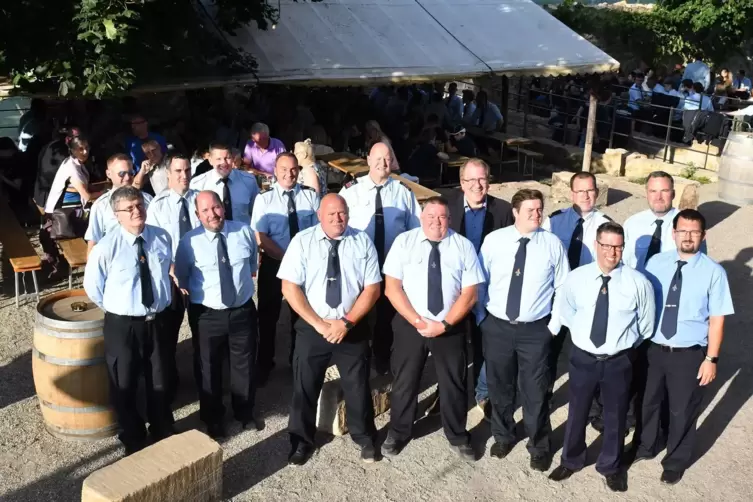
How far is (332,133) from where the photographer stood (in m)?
12.8

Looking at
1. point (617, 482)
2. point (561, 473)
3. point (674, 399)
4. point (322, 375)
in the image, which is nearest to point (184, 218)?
point (322, 375)

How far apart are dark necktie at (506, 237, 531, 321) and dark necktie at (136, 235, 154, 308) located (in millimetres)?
2284

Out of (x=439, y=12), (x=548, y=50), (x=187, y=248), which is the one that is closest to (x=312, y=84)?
(x=439, y=12)

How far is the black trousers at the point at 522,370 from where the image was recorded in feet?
17.5

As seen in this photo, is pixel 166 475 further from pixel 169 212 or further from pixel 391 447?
pixel 169 212

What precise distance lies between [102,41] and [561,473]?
20.4 ft

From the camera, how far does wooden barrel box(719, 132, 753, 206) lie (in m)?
12.2

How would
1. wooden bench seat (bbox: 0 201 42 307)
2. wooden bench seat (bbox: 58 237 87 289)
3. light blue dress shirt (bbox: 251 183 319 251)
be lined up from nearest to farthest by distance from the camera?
light blue dress shirt (bbox: 251 183 319 251) → wooden bench seat (bbox: 58 237 87 289) → wooden bench seat (bbox: 0 201 42 307)

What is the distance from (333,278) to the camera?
5270 mm

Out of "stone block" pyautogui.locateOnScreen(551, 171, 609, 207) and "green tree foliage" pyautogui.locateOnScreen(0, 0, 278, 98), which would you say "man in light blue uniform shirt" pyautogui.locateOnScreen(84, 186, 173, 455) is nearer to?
"green tree foliage" pyautogui.locateOnScreen(0, 0, 278, 98)

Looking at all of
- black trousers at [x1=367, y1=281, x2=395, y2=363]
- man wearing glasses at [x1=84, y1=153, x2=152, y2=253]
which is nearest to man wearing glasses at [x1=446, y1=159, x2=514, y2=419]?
black trousers at [x1=367, y1=281, x2=395, y2=363]

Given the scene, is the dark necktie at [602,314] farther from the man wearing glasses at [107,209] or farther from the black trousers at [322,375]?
the man wearing glasses at [107,209]

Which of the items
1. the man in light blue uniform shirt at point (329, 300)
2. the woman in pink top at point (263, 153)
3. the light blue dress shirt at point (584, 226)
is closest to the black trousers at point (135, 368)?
the man in light blue uniform shirt at point (329, 300)

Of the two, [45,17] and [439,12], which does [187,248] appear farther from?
[439,12]
